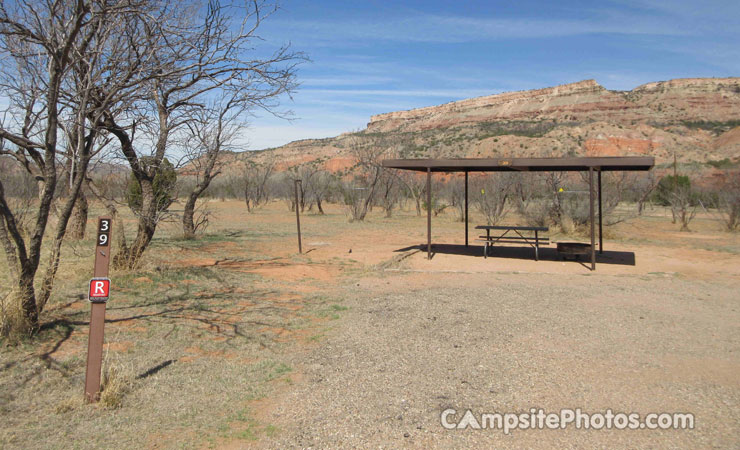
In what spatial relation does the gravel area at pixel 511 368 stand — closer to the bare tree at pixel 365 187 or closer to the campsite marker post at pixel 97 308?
the campsite marker post at pixel 97 308

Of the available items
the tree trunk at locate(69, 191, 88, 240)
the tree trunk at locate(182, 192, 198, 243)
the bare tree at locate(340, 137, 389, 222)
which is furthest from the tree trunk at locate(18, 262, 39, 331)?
the bare tree at locate(340, 137, 389, 222)

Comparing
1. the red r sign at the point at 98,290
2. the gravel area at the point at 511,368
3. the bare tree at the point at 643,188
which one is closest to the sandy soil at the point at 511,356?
the gravel area at the point at 511,368

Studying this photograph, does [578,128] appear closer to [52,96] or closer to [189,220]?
[189,220]

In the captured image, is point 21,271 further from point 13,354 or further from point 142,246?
point 142,246

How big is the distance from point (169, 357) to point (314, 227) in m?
16.6

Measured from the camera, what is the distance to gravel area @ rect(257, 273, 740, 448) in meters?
3.56

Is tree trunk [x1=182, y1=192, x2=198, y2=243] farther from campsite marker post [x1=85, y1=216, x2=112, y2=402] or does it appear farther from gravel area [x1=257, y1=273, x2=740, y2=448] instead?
campsite marker post [x1=85, y1=216, x2=112, y2=402]

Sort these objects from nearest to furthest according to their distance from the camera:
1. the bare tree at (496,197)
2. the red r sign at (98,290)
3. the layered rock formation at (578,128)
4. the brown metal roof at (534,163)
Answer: the red r sign at (98,290), the brown metal roof at (534,163), the bare tree at (496,197), the layered rock formation at (578,128)

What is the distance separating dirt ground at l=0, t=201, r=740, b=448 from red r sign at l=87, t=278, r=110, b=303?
2.66 ft

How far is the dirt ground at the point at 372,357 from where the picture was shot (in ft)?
11.8

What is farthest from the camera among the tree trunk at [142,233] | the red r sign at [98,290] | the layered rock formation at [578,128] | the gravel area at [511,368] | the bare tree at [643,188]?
the layered rock formation at [578,128]

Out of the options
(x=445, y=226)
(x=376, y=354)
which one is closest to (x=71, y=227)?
(x=376, y=354)

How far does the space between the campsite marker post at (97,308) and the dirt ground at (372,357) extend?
0.53 ft

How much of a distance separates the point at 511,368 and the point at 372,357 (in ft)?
4.46
